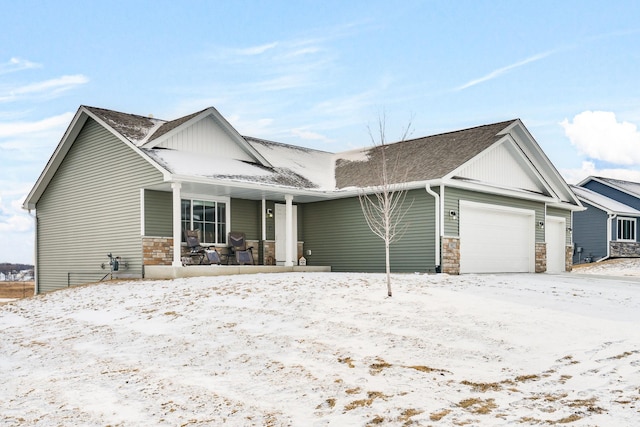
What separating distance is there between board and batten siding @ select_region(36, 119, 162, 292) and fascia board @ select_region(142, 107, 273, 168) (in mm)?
1012

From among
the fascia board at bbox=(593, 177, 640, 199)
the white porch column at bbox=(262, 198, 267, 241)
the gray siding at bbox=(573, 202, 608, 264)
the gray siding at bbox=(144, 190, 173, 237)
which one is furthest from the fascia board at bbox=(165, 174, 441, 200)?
the fascia board at bbox=(593, 177, 640, 199)

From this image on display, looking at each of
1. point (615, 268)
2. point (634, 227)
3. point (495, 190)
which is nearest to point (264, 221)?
point (495, 190)

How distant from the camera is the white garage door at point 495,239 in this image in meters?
18.7

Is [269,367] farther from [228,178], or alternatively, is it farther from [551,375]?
[228,178]

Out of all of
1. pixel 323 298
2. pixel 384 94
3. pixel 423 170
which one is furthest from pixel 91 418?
pixel 423 170

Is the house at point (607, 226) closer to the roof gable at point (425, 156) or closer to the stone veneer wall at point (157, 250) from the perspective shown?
the roof gable at point (425, 156)

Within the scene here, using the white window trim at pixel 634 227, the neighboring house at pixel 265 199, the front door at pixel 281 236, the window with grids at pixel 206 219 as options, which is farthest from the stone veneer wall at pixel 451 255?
the white window trim at pixel 634 227

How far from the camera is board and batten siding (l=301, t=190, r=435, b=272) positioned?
18.0m

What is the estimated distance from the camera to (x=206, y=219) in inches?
753

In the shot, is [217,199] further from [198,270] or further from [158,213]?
[198,270]

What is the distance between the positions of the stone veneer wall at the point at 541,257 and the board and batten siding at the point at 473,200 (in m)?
0.22

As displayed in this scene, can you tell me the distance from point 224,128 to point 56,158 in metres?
5.98

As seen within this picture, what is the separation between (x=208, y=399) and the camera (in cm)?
673

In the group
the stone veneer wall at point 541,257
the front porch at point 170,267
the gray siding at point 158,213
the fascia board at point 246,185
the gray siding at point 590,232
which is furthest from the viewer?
the gray siding at point 590,232
